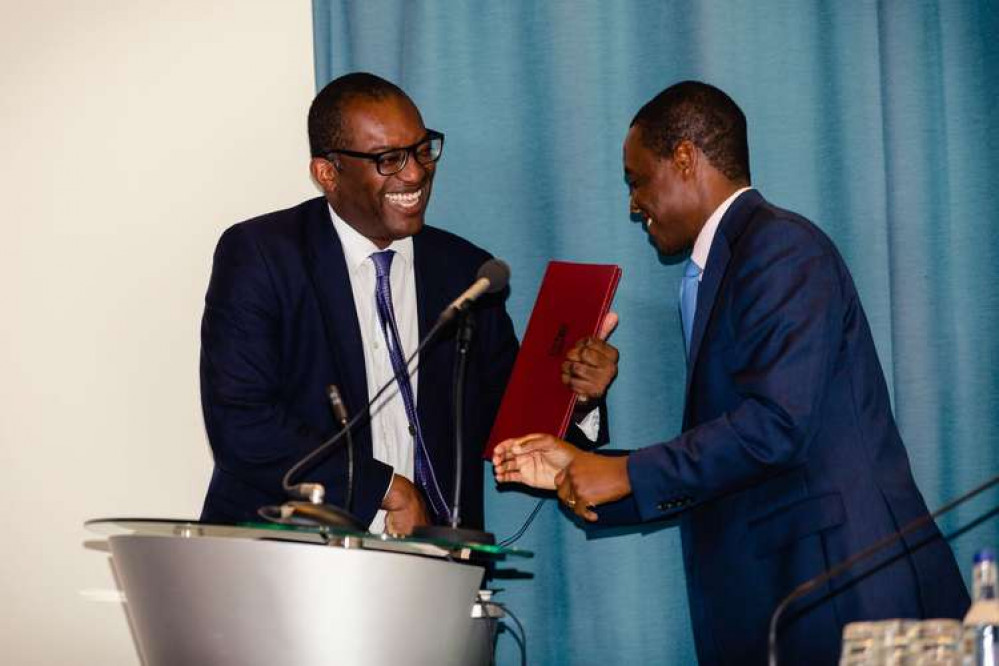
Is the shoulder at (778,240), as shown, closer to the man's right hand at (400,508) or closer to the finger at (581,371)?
the finger at (581,371)

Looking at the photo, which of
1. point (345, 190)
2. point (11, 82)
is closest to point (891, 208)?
point (345, 190)

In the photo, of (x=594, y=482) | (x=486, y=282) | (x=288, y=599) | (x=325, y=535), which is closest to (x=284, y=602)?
(x=288, y=599)

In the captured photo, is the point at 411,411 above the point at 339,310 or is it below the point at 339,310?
below

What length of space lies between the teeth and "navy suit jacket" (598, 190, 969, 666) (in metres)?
0.92

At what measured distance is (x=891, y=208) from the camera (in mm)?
4215

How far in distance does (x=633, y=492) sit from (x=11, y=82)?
259 centimetres

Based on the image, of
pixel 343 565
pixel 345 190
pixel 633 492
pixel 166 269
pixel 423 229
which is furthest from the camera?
pixel 166 269

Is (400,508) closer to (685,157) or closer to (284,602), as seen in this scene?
(284,602)

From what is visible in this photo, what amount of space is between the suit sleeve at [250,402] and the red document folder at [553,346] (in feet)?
1.74

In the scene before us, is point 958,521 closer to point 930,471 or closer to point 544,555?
point 930,471

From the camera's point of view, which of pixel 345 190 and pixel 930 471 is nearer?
pixel 345 190

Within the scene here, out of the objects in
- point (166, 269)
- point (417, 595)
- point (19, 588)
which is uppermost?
point (166, 269)

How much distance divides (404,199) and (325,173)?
0.25 meters

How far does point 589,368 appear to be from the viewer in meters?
3.77
